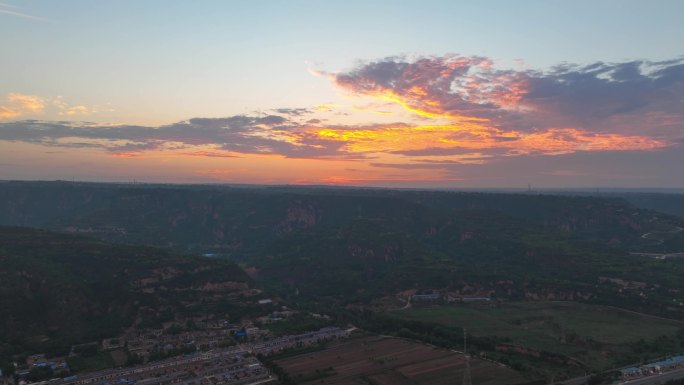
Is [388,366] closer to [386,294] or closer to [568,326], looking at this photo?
[568,326]

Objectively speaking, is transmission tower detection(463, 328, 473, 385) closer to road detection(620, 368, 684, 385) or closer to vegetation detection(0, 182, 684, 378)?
vegetation detection(0, 182, 684, 378)

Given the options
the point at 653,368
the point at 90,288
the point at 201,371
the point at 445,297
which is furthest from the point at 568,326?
the point at 90,288

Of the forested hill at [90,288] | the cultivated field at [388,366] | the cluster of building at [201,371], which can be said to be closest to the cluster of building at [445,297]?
the cultivated field at [388,366]

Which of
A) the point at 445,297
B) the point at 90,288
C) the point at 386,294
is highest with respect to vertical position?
the point at 90,288

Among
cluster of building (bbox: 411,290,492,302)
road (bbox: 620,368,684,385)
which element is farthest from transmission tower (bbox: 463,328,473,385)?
cluster of building (bbox: 411,290,492,302)

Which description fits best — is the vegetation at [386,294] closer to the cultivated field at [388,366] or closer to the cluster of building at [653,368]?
the cluster of building at [653,368]
